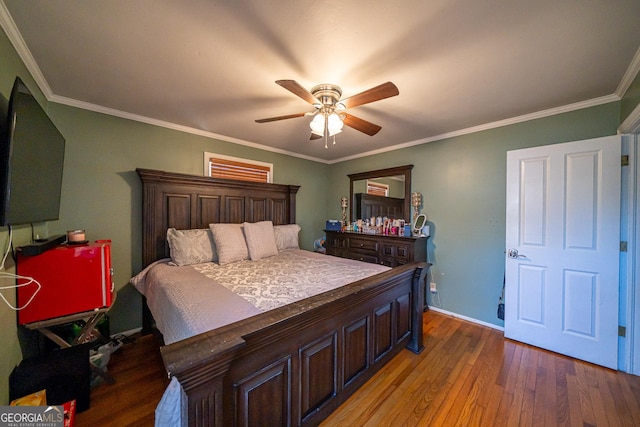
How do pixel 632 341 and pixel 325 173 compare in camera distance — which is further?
pixel 325 173

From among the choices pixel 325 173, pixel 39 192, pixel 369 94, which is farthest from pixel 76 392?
pixel 325 173

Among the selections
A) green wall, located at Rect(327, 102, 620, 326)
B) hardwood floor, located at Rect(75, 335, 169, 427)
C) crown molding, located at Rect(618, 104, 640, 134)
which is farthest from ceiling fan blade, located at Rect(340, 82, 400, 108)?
hardwood floor, located at Rect(75, 335, 169, 427)

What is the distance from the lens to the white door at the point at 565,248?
1909mm

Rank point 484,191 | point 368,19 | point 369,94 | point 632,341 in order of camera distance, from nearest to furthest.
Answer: point 368,19
point 369,94
point 632,341
point 484,191

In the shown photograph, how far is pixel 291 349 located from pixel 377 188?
304cm

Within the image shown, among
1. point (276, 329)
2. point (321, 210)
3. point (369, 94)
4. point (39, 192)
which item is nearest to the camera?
point (276, 329)

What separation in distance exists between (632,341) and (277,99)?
11.9 ft

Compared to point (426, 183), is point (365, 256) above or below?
below

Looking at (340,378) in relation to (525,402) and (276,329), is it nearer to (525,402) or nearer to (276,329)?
(276,329)

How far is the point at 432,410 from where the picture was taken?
1.50 meters

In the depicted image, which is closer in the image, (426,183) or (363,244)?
(426,183)

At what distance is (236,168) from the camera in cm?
332

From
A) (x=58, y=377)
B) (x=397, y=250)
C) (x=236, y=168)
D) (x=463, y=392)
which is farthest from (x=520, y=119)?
(x=58, y=377)

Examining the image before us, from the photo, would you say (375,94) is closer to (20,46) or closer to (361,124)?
(361,124)
